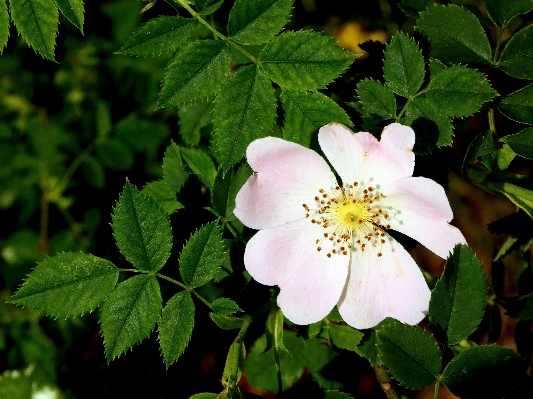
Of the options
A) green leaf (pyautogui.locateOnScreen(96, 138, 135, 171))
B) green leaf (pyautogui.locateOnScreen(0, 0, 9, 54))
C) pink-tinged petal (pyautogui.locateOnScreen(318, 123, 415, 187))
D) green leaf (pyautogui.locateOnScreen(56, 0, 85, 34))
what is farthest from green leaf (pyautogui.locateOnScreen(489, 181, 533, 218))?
green leaf (pyautogui.locateOnScreen(96, 138, 135, 171))

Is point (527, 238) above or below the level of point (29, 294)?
below

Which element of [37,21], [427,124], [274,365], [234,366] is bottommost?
[274,365]

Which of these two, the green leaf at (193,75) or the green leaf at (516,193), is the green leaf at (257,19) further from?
the green leaf at (516,193)

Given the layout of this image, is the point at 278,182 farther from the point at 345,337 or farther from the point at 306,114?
the point at 345,337

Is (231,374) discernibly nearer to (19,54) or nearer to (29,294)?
(29,294)

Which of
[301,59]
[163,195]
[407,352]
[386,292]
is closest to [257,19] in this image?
[301,59]

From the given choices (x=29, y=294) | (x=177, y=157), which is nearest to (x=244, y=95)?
(x=177, y=157)
